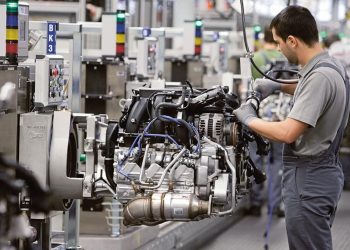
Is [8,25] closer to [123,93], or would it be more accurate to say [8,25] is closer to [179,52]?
[123,93]

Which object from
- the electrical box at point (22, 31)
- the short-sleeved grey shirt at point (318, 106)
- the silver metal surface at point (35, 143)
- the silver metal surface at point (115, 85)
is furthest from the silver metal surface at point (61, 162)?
Answer: the silver metal surface at point (115, 85)

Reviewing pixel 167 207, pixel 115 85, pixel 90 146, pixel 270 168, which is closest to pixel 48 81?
pixel 90 146

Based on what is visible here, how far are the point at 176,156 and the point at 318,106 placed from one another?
858 mm

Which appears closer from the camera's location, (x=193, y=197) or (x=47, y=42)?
(x=193, y=197)

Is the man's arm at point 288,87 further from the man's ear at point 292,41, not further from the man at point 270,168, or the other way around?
the man at point 270,168

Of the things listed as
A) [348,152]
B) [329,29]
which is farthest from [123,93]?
[329,29]

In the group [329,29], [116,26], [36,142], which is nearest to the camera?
[36,142]

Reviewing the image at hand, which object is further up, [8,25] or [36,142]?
[8,25]

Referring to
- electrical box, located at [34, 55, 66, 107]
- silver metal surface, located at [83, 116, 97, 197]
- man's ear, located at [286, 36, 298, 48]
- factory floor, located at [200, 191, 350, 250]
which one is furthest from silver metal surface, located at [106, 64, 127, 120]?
man's ear, located at [286, 36, 298, 48]

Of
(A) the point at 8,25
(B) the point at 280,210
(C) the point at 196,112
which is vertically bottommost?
(B) the point at 280,210

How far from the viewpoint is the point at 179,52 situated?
12.3 metres

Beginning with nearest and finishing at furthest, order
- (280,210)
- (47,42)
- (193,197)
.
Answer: (193,197), (47,42), (280,210)

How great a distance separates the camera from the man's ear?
5.75m

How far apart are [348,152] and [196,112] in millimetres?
7519
